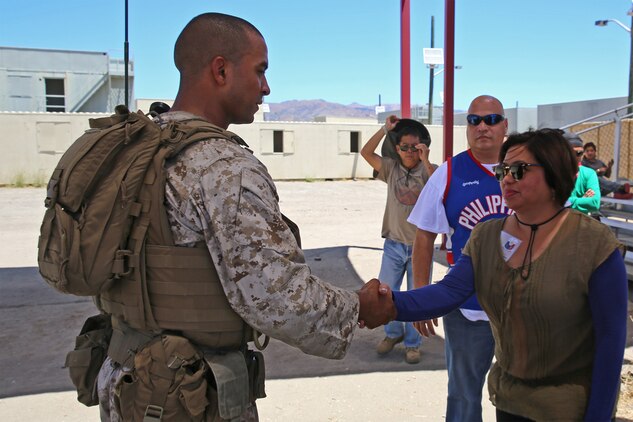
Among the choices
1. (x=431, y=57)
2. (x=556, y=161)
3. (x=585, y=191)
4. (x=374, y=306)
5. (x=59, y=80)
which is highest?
(x=59, y=80)

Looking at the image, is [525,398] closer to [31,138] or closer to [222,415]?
[222,415]

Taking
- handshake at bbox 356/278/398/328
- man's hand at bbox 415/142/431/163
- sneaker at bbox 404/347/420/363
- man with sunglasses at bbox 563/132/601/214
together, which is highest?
man's hand at bbox 415/142/431/163

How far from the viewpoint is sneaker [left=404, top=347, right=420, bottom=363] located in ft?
14.2

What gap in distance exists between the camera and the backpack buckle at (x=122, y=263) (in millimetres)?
1603

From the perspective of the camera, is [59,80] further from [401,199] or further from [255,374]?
[255,374]

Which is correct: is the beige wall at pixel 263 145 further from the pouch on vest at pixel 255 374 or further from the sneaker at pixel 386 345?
the pouch on vest at pixel 255 374

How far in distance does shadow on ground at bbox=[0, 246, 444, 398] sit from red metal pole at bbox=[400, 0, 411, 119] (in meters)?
Answer: 2.20

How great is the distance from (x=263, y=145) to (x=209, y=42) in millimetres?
21031

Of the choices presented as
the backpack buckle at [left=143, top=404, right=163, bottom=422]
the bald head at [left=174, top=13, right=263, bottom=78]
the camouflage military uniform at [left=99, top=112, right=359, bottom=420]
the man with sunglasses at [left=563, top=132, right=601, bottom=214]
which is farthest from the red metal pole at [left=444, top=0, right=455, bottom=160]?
the backpack buckle at [left=143, top=404, right=163, bottom=422]

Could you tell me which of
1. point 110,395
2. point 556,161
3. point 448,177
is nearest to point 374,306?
point 556,161

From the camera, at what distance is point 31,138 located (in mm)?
19922

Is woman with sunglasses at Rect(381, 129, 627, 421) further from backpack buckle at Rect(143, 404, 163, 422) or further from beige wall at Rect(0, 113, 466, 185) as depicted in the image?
beige wall at Rect(0, 113, 466, 185)

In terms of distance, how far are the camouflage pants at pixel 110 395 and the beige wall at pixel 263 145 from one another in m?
19.3

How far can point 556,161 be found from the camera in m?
1.97
